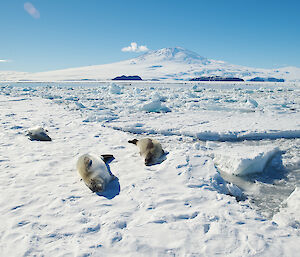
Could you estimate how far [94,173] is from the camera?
2.85 metres

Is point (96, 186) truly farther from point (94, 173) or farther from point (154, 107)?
point (154, 107)

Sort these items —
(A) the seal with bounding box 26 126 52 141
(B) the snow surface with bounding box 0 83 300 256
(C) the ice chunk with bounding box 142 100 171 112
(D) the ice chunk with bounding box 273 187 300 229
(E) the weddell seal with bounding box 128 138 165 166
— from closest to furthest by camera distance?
(B) the snow surface with bounding box 0 83 300 256, (D) the ice chunk with bounding box 273 187 300 229, (E) the weddell seal with bounding box 128 138 165 166, (A) the seal with bounding box 26 126 52 141, (C) the ice chunk with bounding box 142 100 171 112

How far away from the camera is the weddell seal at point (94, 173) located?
271cm

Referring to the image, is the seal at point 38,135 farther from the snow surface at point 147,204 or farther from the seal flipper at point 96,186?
the seal flipper at point 96,186

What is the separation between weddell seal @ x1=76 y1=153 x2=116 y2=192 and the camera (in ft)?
8.89

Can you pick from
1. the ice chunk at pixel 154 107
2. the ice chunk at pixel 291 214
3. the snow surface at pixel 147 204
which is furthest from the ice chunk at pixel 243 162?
the ice chunk at pixel 154 107

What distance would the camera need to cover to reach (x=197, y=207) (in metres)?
2.34

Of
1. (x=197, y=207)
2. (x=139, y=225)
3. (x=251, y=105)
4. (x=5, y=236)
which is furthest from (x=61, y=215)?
(x=251, y=105)

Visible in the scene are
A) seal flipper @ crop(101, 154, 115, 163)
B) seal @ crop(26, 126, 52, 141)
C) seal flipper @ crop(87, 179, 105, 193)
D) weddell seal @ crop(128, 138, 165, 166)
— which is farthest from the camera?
seal @ crop(26, 126, 52, 141)

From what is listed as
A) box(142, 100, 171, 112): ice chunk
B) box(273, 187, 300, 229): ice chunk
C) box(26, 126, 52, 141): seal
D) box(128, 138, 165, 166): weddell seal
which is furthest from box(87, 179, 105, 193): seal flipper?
box(142, 100, 171, 112): ice chunk

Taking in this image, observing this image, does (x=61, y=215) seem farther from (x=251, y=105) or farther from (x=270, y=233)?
(x=251, y=105)

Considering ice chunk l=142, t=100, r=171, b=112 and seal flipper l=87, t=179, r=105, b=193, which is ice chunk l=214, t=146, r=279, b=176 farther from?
ice chunk l=142, t=100, r=171, b=112

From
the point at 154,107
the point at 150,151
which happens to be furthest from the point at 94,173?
the point at 154,107

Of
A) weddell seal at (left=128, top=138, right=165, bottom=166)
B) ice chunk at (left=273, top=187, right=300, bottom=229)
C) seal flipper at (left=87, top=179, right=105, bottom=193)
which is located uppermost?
weddell seal at (left=128, top=138, right=165, bottom=166)
